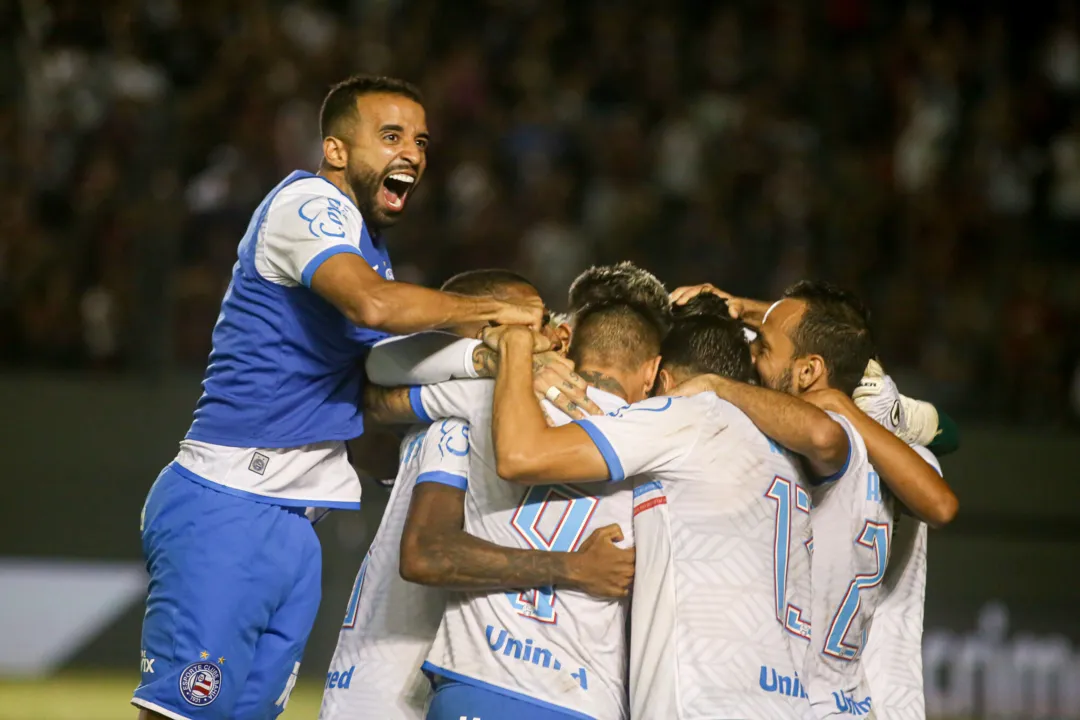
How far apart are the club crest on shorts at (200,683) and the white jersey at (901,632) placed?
2.04 m

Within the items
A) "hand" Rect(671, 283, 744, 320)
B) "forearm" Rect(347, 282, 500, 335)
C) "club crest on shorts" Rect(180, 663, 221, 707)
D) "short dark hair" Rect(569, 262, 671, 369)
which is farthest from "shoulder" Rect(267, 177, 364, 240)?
"club crest on shorts" Rect(180, 663, 221, 707)

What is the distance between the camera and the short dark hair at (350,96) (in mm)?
4246

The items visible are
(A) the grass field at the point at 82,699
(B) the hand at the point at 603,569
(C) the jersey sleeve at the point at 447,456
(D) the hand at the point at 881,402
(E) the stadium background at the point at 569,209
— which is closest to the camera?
(B) the hand at the point at 603,569

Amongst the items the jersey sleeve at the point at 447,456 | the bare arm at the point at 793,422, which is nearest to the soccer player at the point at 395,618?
the jersey sleeve at the point at 447,456

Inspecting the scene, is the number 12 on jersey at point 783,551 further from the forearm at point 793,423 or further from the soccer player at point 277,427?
the soccer player at point 277,427

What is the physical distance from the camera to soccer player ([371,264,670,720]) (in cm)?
346

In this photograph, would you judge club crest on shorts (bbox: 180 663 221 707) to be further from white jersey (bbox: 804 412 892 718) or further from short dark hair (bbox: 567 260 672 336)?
white jersey (bbox: 804 412 892 718)

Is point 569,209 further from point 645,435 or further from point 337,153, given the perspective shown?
point 645,435

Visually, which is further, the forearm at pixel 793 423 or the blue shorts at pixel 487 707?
the forearm at pixel 793 423

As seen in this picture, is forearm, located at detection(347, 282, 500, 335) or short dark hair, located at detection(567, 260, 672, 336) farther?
short dark hair, located at detection(567, 260, 672, 336)

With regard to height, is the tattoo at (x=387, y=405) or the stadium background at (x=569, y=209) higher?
the stadium background at (x=569, y=209)

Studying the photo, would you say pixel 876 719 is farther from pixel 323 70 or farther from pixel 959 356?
pixel 323 70

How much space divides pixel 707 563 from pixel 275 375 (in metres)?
1.45

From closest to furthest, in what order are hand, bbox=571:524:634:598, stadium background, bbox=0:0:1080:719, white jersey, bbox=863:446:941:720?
hand, bbox=571:524:634:598 < white jersey, bbox=863:446:941:720 < stadium background, bbox=0:0:1080:719
